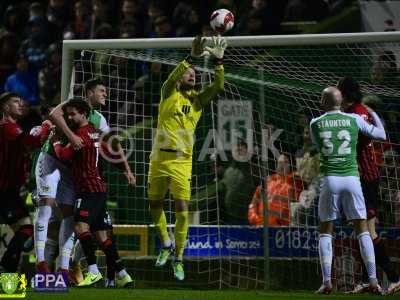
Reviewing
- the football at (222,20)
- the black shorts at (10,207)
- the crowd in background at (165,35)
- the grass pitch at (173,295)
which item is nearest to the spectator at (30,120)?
the crowd in background at (165,35)

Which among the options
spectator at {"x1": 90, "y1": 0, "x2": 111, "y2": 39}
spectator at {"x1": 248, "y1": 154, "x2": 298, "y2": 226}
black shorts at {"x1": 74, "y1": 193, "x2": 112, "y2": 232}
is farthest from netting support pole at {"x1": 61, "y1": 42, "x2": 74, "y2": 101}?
spectator at {"x1": 90, "y1": 0, "x2": 111, "y2": 39}

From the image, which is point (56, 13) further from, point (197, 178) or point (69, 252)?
point (69, 252)

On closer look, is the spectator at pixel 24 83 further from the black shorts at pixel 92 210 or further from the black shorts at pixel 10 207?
the black shorts at pixel 92 210

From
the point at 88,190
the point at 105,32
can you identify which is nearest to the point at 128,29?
the point at 105,32

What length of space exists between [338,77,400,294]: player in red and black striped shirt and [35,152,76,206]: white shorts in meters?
3.03

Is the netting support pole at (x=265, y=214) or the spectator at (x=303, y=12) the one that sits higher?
the spectator at (x=303, y=12)

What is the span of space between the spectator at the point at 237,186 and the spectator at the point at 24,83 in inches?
211

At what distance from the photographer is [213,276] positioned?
12.9 metres

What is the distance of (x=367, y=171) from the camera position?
11234 mm

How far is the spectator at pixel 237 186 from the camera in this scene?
1366 centimetres

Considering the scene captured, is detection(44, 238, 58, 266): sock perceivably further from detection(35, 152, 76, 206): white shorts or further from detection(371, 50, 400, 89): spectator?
detection(371, 50, 400, 89): spectator

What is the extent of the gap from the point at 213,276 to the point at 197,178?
138 cm

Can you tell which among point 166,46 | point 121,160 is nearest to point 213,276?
point 121,160

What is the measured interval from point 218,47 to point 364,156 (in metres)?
1.90
